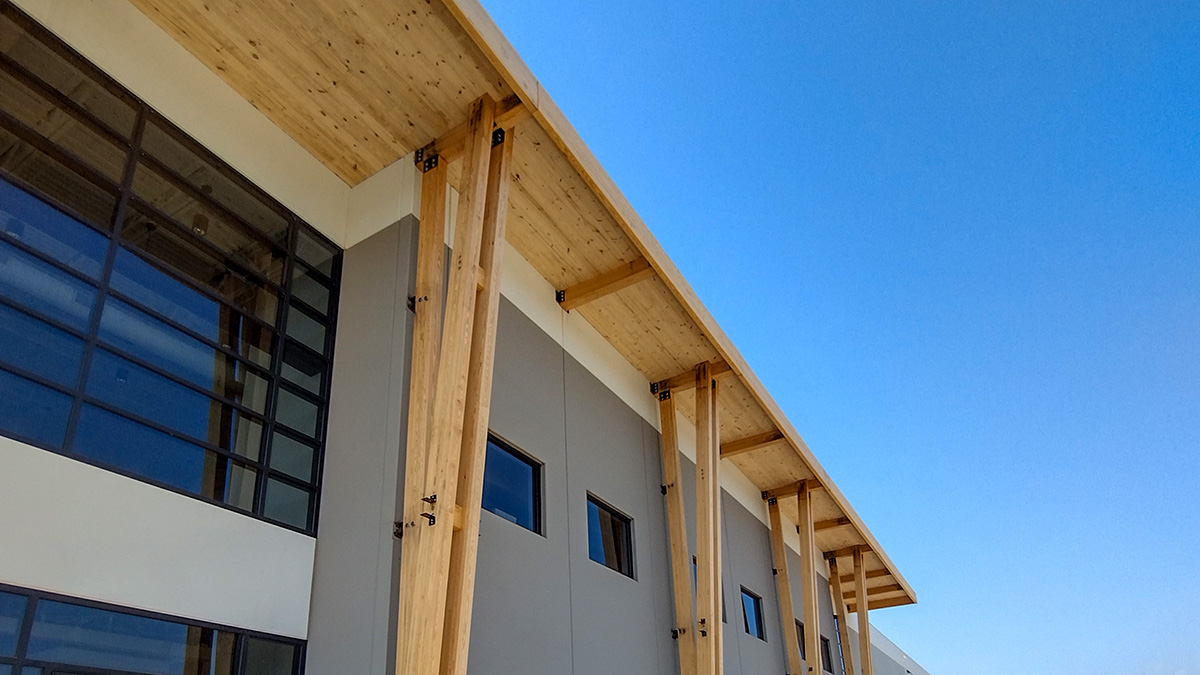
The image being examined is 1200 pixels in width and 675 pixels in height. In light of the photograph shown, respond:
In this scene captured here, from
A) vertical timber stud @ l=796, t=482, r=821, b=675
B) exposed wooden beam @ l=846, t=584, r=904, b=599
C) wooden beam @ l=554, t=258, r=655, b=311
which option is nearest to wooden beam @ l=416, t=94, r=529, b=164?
wooden beam @ l=554, t=258, r=655, b=311

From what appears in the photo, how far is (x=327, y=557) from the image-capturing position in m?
6.27

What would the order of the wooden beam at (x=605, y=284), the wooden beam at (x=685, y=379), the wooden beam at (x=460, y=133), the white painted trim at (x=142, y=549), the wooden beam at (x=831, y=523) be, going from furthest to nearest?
the wooden beam at (x=831, y=523) → the wooden beam at (x=685, y=379) → the wooden beam at (x=605, y=284) → the wooden beam at (x=460, y=133) → the white painted trim at (x=142, y=549)

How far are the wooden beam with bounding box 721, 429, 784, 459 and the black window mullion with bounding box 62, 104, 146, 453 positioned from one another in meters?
8.68

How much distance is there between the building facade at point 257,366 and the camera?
510 cm

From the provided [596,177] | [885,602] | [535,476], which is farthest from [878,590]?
[596,177]

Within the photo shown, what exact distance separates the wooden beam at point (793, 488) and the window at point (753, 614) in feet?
6.42

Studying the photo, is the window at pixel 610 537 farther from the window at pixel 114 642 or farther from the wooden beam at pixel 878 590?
the wooden beam at pixel 878 590

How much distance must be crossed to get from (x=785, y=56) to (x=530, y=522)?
34627mm

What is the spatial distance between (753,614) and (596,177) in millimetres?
7606

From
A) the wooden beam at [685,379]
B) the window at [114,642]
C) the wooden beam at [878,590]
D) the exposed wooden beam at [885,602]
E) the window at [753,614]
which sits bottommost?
the window at [114,642]

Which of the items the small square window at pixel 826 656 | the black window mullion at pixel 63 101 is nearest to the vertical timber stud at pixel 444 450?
the black window mullion at pixel 63 101

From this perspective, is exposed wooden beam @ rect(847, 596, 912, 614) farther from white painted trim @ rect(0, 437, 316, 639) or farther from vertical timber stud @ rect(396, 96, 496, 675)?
white painted trim @ rect(0, 437, 316, 639)

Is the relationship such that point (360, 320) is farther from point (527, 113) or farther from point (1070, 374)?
point (1070, 374)

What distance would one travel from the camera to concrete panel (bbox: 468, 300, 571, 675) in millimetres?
6797
